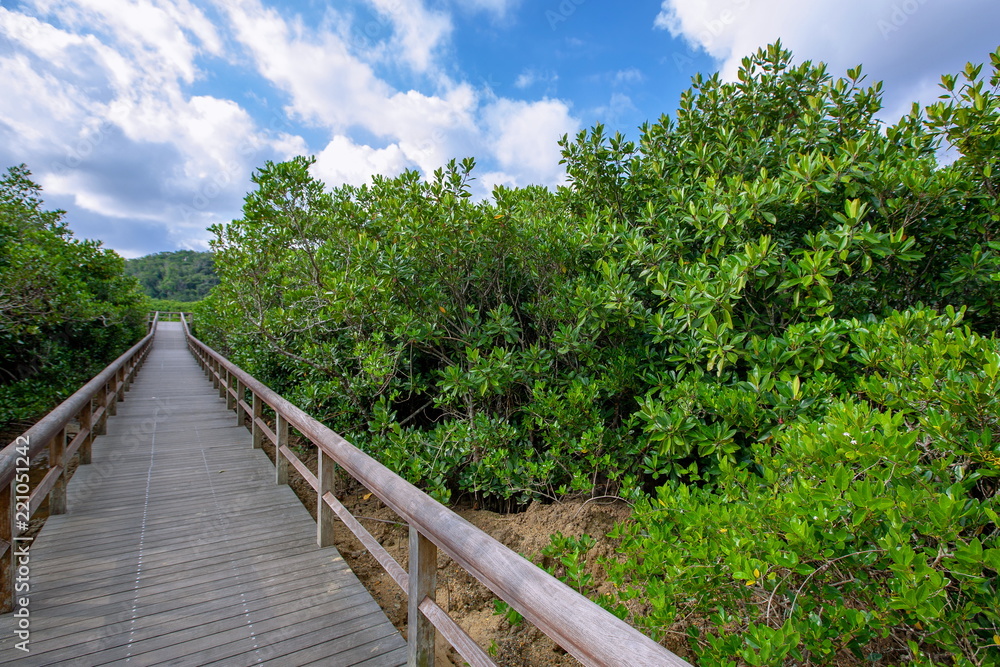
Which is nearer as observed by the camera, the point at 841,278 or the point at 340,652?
the point at 340,652

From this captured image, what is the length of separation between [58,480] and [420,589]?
140 inches

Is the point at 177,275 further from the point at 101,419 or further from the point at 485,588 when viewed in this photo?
the point at 485,588

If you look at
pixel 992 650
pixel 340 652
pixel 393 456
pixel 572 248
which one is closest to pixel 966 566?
pixel 992 650

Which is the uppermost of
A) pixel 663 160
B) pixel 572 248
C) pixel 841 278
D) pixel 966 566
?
pixel 663 160

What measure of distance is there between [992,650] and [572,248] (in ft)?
10.5

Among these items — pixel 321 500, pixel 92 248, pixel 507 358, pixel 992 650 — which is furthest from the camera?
pixel 92 248

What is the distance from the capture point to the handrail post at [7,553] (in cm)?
237

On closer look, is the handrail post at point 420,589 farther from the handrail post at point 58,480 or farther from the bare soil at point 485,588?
the handrail post at point 58,480

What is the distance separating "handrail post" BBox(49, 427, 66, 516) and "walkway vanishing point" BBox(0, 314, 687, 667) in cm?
1

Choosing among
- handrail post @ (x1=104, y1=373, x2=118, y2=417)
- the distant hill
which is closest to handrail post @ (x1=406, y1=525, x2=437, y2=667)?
handrail post @ (x1=104, y1=373, x2=118, y2=417)

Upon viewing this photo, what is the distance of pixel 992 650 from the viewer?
5.01 ft

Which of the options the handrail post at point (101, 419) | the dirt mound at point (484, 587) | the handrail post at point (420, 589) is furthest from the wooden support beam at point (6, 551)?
the handrail post at point (101, 419)

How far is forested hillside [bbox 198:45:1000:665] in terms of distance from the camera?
1.55m

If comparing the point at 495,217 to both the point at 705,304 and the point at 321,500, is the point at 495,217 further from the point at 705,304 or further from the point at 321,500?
the point at 321,500
